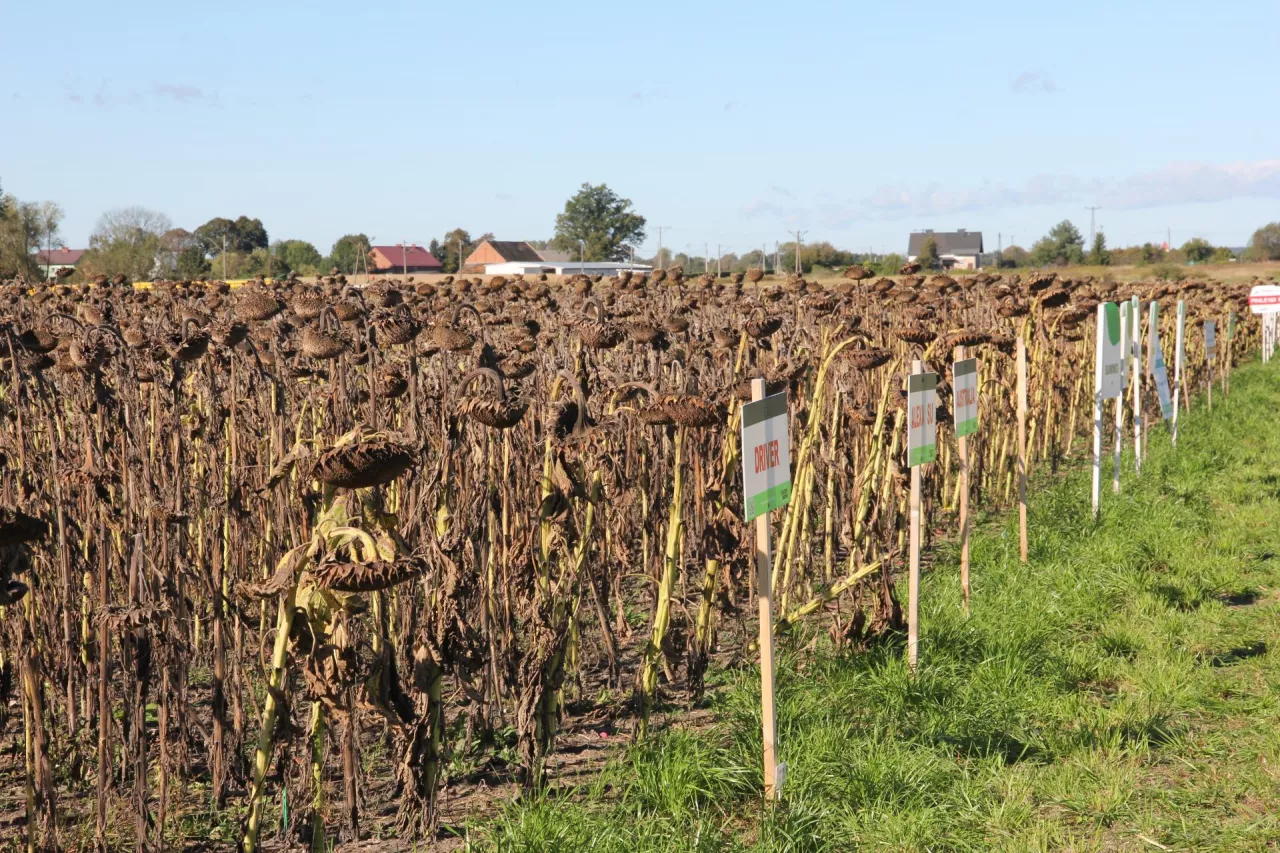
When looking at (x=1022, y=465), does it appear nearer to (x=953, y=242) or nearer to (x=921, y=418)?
(x=921, y=418)

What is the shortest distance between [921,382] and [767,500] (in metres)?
2.05

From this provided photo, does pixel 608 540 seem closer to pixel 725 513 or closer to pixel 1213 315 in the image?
pixel 725 513

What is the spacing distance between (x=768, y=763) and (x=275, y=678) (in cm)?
179

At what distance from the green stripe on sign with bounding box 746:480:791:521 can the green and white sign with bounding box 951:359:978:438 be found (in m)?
2.52

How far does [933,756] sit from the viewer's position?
15.3 ft

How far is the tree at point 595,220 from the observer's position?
11981cm

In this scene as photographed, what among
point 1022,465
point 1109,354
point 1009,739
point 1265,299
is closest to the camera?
point 1009,739

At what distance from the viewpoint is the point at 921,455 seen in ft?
19.5

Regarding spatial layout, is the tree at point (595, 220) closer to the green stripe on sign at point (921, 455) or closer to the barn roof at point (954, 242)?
the barn roof at point (954, 242)

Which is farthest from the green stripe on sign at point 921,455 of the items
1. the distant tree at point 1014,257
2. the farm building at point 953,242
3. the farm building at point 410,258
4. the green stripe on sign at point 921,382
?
the farm building at point 953,242

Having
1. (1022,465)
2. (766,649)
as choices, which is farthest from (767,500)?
A: (1022,465)

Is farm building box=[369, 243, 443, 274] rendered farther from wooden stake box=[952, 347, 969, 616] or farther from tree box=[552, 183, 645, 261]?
wooden stake box=[952, 347, 969, 616]

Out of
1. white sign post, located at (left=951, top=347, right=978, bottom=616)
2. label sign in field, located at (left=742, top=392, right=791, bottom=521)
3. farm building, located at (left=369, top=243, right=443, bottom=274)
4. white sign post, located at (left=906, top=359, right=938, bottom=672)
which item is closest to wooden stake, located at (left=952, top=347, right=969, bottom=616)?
white sign post, located at (left=951, top=347, right=978, bottom=616)

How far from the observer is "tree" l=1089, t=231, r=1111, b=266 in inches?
3076
